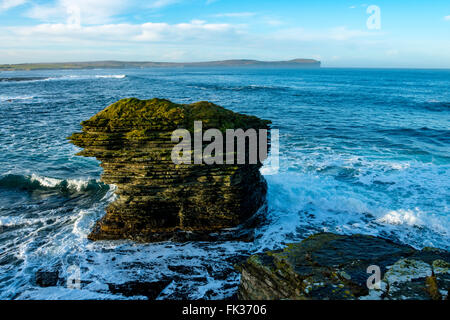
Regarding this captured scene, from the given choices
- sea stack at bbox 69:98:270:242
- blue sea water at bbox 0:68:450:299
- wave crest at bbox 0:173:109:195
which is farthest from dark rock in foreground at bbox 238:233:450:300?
wave crest at bbox 0:173:109:195

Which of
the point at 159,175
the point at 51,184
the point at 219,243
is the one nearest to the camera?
the point at 219,243

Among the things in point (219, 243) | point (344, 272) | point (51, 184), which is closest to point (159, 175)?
point (219, 243)

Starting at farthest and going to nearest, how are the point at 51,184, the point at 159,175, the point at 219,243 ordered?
the point at 51,184, the point at 159,175, the point at 219,243

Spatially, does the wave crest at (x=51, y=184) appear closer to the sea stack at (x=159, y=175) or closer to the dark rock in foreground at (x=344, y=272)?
the sea stack at (x=159, y=175)

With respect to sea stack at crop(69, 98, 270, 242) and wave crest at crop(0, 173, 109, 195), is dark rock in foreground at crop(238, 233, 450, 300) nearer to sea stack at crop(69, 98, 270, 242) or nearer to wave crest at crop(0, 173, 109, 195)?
sea stack at crop(69, 98, 270, 242)

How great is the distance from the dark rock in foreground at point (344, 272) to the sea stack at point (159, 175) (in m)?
4.81

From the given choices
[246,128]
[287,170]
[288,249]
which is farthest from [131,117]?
[287,170]

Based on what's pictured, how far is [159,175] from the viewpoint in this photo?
11.7 metres

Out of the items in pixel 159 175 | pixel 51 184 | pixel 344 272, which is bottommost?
pixel 51 184

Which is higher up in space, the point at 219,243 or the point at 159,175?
the point at 159,175

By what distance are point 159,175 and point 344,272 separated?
7.94m

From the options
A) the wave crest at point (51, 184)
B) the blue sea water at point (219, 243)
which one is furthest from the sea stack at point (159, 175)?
the wave crest at point (51, 184)

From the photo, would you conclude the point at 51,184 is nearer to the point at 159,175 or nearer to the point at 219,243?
the point at 159,175

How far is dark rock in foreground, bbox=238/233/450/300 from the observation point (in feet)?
18.0
